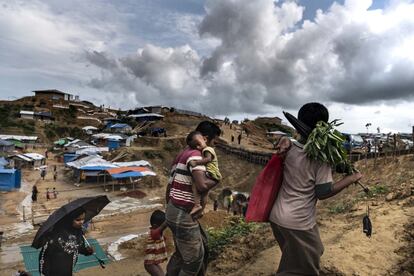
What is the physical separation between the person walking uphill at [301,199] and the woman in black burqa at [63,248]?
240 centimetres

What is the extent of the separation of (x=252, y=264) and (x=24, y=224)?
53.0ft

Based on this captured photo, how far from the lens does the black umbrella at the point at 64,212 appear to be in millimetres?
4148

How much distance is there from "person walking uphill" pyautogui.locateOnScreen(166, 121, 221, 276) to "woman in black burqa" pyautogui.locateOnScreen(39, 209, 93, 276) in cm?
125

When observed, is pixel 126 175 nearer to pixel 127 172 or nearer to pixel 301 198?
pixel 127 172

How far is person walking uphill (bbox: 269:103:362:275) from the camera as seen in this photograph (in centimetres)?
292

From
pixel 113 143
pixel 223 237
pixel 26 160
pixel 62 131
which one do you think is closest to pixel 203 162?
pixel 223 237

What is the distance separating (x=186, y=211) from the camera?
3686 millimetres

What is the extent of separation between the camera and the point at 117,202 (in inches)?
933

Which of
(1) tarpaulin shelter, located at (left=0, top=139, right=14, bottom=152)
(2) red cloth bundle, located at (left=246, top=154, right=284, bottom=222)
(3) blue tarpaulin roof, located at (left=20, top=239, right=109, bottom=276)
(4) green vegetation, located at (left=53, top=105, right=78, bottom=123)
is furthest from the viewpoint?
(4) green vegetation, located at (left=53, top=105, right=78, bottom=123)

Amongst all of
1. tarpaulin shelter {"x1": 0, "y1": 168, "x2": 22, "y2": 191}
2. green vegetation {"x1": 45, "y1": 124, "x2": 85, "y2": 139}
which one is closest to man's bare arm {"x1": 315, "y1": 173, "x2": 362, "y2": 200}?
tarpaulin shelter {"x1": 0, "y1": 168, "x2": 22, "y2": 191}

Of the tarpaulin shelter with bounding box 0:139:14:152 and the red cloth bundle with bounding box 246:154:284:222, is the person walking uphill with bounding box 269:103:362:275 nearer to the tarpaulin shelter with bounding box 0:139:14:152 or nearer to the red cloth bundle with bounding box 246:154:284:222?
the red cloth bundle with bounding box 246:154:284:222

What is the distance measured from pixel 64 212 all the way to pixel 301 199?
2.75 meters

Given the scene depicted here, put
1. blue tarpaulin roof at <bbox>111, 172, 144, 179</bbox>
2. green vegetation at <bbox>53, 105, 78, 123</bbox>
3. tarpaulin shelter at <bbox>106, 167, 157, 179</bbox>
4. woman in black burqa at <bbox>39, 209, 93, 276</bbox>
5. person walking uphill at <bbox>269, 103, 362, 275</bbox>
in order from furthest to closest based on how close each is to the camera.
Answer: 1. green vegetation at <bbox>53, 105, 78, 123</bbox>
2. tarpaulin shelter at <bbox>106, 167, 157, 179</bbox>
3. blue tarpaulin roof at <bbox>111, 172, 144, 179</bbox>
4. woman in black burqa at <bbox>39, 209, 93, 276</bbox>
5. person walking uphill at <bbox>269, 103, 362, 275</bbox>

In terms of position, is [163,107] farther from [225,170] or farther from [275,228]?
[275,228]
